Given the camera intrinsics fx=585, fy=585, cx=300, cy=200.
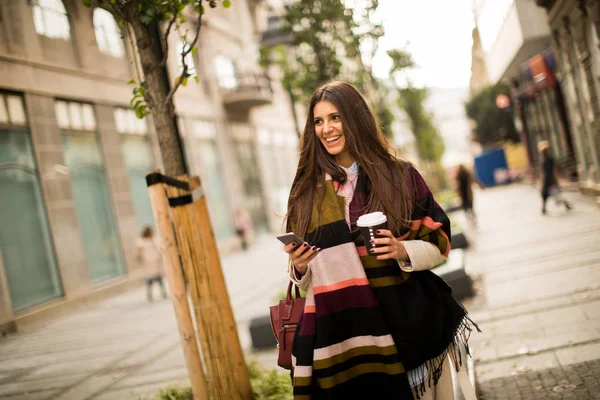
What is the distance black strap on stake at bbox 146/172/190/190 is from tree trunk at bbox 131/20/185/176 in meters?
0.13

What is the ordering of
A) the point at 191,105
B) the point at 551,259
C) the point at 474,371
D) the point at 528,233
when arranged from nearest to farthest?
the point at 474,371
the point at 551,259
the point at 528,233
the point at 191,105

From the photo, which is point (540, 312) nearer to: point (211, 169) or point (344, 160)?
point (344, 160)

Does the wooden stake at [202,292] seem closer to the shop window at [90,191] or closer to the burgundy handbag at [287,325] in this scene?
the burgundy handbag at [287,325]

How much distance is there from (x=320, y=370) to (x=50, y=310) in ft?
14.8

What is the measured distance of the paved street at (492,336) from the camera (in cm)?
415

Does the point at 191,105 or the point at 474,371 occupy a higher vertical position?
the point at 191,105

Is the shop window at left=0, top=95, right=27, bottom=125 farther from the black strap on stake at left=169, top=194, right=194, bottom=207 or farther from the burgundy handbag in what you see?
the burgundy handbag

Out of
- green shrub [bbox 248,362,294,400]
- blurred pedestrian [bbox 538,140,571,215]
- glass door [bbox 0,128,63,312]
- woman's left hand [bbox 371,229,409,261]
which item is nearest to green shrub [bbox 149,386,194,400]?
green shrub [bbox 248,362,294,400]

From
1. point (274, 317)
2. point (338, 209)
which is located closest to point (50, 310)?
point (274, 317)

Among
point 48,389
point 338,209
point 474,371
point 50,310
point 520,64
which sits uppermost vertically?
point 520,64

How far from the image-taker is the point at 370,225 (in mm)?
2344

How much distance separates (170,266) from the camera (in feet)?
12.0

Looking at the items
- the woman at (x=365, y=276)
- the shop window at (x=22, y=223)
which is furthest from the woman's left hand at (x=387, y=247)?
the shop window at (x=22, y=223)

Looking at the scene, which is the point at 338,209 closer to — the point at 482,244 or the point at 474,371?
the point at 474,371
